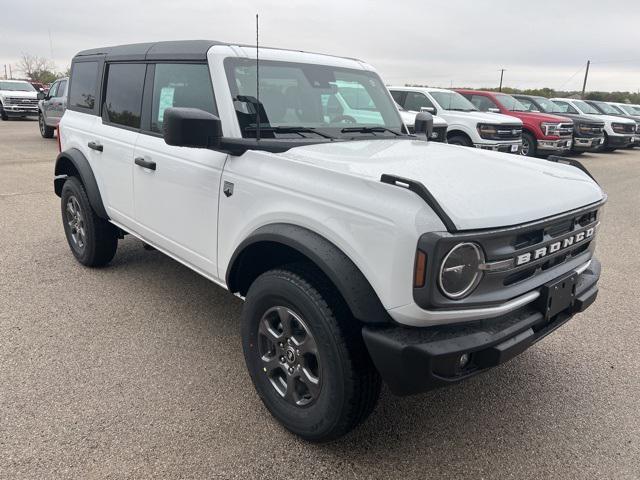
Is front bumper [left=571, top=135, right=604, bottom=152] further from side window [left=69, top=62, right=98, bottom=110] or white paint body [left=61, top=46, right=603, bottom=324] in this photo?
side window [left=69, top=62, right=98, bottom=110]

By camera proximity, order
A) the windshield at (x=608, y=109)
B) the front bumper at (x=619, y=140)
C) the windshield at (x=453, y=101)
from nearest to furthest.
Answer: the windshield at (x=453, y=101), the front bumper at (x=619, y=140), the windshield at (x=608, y=109)

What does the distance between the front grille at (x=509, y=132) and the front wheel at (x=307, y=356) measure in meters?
10.3

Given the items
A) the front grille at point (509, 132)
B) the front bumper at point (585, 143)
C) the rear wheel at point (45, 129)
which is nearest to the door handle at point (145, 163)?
the front grille at point (509, 132)

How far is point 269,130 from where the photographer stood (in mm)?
3041

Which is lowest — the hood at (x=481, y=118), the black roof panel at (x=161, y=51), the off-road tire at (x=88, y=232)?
the off-road tire at (x=88, y=232)

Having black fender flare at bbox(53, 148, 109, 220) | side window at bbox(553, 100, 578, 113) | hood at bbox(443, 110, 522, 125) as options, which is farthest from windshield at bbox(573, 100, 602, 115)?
black fender flare at bbox(53, 148, 109, 220)

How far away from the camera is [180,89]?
341 cm

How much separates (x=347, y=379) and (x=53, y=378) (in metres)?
1.87

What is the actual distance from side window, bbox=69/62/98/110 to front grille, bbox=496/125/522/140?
30.3 feet

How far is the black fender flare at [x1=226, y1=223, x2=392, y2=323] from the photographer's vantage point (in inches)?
83.0

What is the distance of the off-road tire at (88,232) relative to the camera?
14.7ft

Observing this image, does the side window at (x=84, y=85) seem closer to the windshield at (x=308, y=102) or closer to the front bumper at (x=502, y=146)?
the windshield at (x=308, y=102)

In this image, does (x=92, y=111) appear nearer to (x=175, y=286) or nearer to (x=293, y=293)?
(x=175, y=286)

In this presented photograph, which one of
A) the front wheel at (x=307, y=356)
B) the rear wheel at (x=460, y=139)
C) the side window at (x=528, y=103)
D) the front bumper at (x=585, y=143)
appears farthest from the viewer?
the side window at (x=528, y=103)
